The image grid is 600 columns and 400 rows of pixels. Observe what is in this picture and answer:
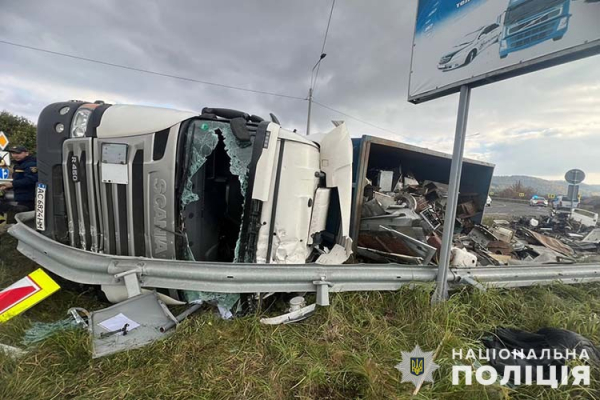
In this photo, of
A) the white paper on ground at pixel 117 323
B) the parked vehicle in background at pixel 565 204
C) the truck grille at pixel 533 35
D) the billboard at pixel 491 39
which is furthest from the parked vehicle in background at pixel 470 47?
the parked vehicle in background at pixel 565 204

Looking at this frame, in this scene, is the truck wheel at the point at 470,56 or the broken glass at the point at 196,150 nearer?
the truck wheel at the point at 470,56

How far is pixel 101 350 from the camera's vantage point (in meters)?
1.55

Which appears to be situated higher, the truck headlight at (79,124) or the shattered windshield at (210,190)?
the truck headlight at (79,124)

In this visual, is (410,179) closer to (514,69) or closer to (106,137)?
(514,69)

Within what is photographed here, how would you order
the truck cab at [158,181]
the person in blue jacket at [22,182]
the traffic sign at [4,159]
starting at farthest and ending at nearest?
the traffic sign at [4,159]
the person in blue jacket at [22,182]
the truck cab at [158,181]

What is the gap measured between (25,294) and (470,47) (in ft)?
11.5

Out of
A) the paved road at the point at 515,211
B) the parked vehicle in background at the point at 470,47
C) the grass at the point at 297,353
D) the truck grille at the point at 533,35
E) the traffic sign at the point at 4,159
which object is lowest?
the grass at the point at 297,353

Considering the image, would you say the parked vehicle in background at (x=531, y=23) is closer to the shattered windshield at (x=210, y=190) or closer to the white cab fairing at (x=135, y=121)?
the shattered windshield at (x=210, y=190)

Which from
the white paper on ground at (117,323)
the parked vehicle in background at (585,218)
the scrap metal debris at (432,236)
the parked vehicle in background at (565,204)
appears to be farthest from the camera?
the parked vehicle in background at (565,204)

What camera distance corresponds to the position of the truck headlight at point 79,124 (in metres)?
1.96

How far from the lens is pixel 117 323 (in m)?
1.65

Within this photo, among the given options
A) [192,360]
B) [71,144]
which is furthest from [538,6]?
[71,144]

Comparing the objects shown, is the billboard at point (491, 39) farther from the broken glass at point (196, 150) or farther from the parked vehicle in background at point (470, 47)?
the broken glass at point (196, 150)

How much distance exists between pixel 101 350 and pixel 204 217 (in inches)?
40.4
